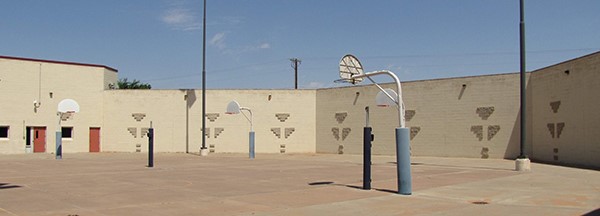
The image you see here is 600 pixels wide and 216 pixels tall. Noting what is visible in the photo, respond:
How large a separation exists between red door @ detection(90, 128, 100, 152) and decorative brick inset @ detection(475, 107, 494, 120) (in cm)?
2540

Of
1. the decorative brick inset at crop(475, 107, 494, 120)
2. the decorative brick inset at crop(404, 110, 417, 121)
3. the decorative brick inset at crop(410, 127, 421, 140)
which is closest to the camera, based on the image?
the decorative brick inset at crop(475, 107, 494, 120)

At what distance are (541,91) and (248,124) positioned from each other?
62.3ft

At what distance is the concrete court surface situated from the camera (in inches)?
449

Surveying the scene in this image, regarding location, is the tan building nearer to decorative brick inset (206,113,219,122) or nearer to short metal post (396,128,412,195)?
decorative brick inset (206,113,219,122)

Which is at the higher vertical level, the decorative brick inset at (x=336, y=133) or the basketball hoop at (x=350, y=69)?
the basketball hoop at (x=350, y=69)

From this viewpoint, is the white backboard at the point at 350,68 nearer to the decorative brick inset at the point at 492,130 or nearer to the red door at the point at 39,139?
the decorative brick inset at the point at 492,130

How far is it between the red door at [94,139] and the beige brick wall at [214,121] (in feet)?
1.89

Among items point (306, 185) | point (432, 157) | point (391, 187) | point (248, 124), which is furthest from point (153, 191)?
point (248, 124)

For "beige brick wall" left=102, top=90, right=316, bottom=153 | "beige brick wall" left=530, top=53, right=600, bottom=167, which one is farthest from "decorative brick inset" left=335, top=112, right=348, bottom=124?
"beige brick wall" left=530, top=53, right=600, bottom=167

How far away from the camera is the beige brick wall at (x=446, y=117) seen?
96.7 feet

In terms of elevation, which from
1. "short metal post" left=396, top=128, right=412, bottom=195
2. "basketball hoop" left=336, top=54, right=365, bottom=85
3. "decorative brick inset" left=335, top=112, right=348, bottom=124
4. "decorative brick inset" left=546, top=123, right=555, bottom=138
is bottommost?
"short metal post" left=396, top=128, right=412, bottom=195

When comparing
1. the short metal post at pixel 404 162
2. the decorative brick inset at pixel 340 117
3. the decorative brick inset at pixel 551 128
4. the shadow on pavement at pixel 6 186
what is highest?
the decorative brick inset at pixel 340 117

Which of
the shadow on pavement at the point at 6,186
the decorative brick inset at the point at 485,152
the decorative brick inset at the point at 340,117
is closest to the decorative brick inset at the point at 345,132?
the decorative brick inset at the point at 340,117

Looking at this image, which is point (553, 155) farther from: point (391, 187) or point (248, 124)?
point (248, 124)
